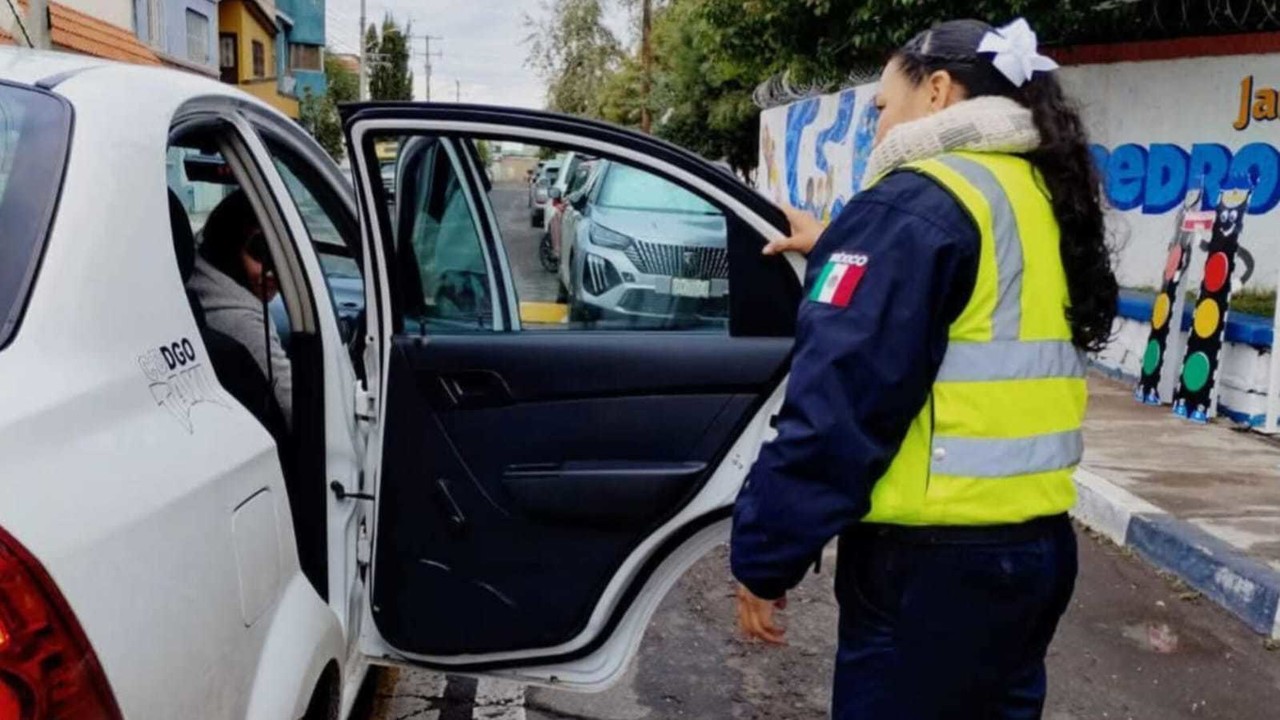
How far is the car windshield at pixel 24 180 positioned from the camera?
165 cm

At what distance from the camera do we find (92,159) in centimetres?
186

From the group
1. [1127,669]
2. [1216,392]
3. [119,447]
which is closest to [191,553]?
[119,447]

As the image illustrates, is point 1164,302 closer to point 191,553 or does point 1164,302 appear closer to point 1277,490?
point 1277,490

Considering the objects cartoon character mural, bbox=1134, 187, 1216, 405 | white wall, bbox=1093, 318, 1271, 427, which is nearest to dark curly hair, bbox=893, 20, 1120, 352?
white wall, bbox=1093, 318, 1271, 427

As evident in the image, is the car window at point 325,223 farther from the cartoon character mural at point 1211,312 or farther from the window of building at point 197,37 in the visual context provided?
the window of building at point 197,37

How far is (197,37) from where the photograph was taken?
29.0 meters

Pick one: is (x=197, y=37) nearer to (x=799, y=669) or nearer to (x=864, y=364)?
(x=799, y=669)

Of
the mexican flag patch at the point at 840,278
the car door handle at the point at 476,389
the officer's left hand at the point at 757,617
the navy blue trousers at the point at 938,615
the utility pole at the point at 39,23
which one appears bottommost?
the officer's left hand at the point at 757,617

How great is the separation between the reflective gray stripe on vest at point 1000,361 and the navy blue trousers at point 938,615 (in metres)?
0.26

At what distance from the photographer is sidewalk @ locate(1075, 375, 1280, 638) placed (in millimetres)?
4626

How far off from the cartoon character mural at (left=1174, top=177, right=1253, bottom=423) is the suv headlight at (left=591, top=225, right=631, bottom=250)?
5.01 metres

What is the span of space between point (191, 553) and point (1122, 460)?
5.59 meters

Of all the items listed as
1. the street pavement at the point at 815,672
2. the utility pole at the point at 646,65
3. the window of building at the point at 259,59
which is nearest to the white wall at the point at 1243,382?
the street pavement at the point at 815,672

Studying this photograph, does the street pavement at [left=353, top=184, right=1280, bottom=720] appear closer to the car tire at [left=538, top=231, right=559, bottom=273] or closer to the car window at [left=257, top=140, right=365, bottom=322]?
→ the car tire at [left=538, top=231, right=559, bottom=273]
